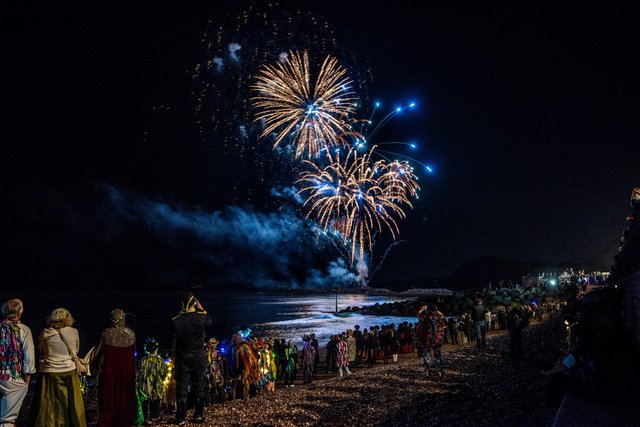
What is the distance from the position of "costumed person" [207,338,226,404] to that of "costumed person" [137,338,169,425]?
4.32ft

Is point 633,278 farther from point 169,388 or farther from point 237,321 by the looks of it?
point 237,321

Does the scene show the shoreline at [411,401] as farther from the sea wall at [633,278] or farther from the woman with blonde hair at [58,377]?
the woman with blonde hair at [58,377]

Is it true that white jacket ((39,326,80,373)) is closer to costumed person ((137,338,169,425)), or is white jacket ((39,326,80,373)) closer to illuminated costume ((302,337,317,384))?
costumed person ((137,338,169,425))

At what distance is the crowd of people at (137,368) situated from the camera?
5.71 metres

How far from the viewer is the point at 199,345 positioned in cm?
788

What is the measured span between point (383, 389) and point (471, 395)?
2.16 m

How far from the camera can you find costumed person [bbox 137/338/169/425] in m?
9.27

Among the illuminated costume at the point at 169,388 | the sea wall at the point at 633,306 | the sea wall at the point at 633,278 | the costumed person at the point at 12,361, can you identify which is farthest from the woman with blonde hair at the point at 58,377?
the sea wall at the point at 633,306

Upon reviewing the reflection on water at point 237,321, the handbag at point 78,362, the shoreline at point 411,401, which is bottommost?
the reflection on water at point 237,321

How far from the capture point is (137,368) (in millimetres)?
9359

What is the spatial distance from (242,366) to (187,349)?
12.0 feet

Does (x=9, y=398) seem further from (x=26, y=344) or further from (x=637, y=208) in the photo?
(x=637, y=208)

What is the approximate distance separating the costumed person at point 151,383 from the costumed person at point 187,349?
1759 millimetres

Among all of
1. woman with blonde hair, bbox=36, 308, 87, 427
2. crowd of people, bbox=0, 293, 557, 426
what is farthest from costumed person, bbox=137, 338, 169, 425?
woman with blonde hair, bbox=36, 308, 87, 427
